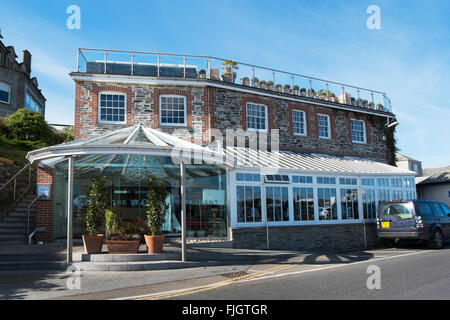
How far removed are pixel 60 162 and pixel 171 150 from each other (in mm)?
4296

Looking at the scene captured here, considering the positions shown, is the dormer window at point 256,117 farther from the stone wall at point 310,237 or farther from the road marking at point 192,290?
the road marking at point 192,290

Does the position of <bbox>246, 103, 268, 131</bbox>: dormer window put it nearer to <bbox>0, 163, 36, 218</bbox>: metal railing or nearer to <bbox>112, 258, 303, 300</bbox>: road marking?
<bbox>112, 258, 303, 300</bbox>: road marking

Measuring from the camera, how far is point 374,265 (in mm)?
9195

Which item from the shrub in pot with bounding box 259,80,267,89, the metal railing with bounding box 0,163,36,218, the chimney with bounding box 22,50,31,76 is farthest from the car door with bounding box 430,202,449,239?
the chimney with bounding box 22,50,31,76

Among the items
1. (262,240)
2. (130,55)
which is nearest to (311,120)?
(262,240)

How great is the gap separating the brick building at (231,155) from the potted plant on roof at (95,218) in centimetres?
119

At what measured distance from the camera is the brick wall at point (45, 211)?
11.8 meters

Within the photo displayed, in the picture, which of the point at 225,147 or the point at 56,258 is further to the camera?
the point at 225,147

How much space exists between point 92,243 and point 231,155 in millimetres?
6180

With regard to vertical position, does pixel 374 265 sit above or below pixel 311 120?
below

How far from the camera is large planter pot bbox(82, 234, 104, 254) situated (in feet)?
30.9

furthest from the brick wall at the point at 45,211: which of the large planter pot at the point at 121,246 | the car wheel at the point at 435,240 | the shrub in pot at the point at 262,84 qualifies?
the car wheel at the point at 435,240

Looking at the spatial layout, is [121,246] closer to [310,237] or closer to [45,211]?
[45,211]
